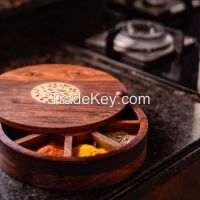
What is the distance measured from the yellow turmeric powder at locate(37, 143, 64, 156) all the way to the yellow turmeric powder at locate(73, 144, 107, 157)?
28mm

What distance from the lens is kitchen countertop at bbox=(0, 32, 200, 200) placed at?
0.89 m

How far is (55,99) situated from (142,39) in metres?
0.51

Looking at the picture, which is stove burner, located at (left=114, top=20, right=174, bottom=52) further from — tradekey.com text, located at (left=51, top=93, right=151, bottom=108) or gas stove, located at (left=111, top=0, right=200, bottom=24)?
tradekey.com text, located at (left=51, top=93, right=151, bottom=108)

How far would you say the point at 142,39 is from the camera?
146cm

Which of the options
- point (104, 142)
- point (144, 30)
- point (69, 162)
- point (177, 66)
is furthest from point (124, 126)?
point (144, 30)

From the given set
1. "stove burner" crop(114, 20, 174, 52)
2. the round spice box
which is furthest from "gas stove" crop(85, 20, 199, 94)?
the round spice box

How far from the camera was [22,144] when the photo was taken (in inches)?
35.9

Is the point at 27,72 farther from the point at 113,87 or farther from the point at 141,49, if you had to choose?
the point at 141,49

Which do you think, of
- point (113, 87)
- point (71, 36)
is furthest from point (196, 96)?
point (71, 36)

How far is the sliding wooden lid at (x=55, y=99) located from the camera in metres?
0.95

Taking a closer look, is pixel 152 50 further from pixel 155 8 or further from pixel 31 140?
pixel 31 140

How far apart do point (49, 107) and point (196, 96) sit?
1.38ft

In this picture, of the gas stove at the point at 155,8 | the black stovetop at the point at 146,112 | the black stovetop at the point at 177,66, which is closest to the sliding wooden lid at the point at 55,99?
the black stovetop at the point at 146,112

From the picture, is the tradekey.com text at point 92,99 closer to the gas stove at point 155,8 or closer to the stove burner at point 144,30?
the stove burner at point 144,30
